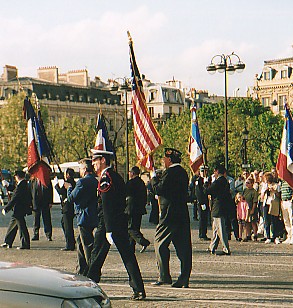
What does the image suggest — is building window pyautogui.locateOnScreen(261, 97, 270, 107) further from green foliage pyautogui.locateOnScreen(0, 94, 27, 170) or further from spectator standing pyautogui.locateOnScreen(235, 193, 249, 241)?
spectator standing pyautogui.locateOnScreen(235, 193, 249, 241)

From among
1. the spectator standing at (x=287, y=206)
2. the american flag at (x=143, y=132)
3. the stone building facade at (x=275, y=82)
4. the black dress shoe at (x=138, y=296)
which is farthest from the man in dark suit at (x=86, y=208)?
the stone building facade at (x=275, y=82)

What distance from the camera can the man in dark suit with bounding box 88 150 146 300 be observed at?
11.2 meters

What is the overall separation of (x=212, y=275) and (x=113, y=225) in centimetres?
309

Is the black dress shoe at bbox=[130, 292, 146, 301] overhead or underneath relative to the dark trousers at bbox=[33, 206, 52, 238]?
overhead

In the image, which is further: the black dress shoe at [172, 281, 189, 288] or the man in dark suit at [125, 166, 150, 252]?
the man in dark suit at [125, 166, 150, 252]

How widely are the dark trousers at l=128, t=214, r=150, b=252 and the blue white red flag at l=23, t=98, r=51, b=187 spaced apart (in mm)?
4991

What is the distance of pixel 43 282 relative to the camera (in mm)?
7156

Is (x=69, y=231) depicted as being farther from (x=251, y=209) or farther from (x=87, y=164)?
(x=87, y=164)

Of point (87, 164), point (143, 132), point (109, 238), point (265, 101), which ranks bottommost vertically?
point (109, 238)

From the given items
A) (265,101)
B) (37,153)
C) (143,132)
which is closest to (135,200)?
(143,132)

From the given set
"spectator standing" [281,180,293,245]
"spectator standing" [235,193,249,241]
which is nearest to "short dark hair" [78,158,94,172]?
"spectator standing" [281,180,293,245]

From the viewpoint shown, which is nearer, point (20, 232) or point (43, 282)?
point (43, 282)

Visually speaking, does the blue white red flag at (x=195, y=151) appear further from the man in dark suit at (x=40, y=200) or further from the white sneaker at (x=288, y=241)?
the white sneaker at (x=288, y=241)

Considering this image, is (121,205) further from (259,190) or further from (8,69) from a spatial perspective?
(8,69)
